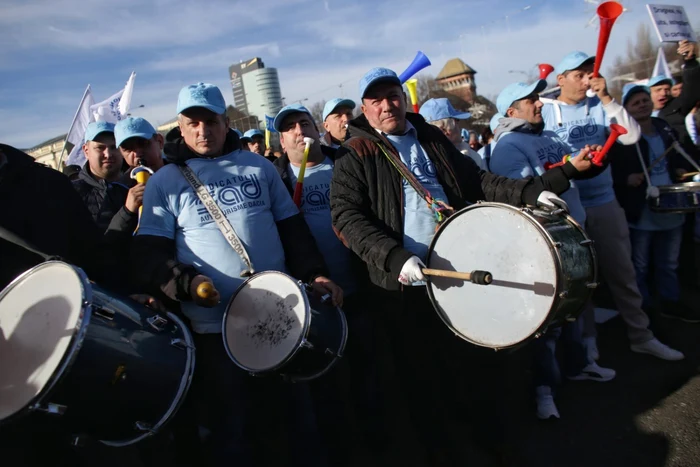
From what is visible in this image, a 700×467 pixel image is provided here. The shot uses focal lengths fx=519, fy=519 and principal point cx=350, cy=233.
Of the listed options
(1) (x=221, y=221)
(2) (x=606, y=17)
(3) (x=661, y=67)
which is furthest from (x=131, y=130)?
(3) (x=661, y=67)

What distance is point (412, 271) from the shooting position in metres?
2.48

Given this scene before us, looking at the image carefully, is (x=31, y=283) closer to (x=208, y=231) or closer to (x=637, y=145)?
(x=208, y=231)

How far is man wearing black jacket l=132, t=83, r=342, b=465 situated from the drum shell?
9.92ft

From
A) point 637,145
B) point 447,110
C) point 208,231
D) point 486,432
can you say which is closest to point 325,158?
point 208,231

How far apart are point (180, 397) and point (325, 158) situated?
7.16 feet

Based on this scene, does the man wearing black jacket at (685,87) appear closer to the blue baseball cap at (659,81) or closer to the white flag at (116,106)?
the blue baseball cap at (659,81)

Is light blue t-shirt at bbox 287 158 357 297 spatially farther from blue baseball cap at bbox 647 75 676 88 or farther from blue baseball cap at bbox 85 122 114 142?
blue baseball cap at bbox 647 75 676 88

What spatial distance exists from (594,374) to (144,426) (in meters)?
3.28

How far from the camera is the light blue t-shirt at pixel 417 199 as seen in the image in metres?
2.89

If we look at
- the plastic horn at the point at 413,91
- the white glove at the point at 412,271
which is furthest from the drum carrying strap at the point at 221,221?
the plastic horn at the point at 413,91

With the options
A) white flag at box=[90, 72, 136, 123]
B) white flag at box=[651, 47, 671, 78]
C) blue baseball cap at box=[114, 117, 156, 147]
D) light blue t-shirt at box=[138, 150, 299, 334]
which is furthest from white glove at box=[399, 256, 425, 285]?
white flag at box=[651, 47, 671, 78]

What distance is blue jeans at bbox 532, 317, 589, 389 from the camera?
145 inches

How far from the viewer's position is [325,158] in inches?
154

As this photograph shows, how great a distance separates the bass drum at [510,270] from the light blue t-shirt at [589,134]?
5.78ft
